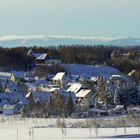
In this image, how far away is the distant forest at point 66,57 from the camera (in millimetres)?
59094

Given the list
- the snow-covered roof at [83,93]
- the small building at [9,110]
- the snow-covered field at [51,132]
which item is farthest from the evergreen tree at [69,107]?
the snow-covered roof at [83,93]

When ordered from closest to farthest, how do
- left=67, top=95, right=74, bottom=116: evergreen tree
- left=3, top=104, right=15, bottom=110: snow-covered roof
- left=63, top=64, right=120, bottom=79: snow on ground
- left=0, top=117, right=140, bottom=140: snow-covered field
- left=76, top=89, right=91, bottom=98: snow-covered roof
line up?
left=0, top=117, right=140, bottom=140: snow-covered field, left=67, top=95, right=74, bottom=116: evergreen tree, left=3, top=104, right=15, bottom=110: snow-covered roof, left=76, top=89, right=91, bottom=98: snow-covered roof, left=63, top=64, right=120, bottom=79: snow on ground

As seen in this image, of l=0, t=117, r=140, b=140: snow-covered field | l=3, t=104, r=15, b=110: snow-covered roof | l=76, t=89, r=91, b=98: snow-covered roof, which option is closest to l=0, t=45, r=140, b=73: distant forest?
l=76, t=89, r=91, b=98: snow-covered roof

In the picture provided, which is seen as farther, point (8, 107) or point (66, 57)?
point (66, 57)

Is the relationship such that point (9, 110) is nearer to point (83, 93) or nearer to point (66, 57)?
point (83, 93)

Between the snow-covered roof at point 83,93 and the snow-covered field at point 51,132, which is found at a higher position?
the snow-covered field at point 51,132

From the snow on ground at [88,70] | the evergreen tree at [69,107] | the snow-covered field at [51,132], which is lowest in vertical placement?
the snow on ground at [88,70]

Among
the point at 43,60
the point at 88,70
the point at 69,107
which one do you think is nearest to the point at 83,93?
the point at 69,107

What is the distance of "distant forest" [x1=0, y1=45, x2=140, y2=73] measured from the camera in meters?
59.1

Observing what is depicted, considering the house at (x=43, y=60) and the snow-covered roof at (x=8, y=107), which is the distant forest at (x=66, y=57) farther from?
the snow-covered roof at (x=8, y=107)

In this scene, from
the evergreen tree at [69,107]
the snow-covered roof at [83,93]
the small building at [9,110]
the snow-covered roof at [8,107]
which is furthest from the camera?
the snow-covered roof at [83,93]

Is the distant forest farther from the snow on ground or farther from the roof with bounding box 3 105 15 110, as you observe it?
the roof with bounding box 3 105 15 110

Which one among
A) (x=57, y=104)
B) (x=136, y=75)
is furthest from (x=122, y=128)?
(x=136, y=75)

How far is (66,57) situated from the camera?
68438 millimetres
